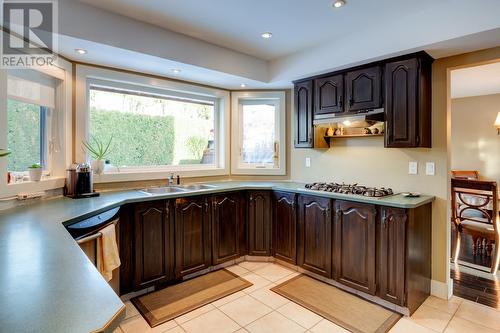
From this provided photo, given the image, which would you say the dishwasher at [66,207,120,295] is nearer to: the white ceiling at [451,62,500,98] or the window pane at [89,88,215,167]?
the window pane at [89,88,215,167]

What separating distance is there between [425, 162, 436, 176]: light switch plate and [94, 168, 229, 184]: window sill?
2.44 meters

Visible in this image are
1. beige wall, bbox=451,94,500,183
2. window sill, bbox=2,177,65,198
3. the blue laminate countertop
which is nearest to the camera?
the blue laminate countertop

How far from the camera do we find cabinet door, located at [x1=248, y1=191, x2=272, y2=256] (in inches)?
133

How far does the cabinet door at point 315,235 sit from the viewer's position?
111 inches

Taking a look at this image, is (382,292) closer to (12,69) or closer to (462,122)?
(12,69)

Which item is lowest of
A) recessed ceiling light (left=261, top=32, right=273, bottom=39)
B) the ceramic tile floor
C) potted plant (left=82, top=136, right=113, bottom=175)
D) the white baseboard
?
the ceramic tile floor

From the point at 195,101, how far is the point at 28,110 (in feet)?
6.22

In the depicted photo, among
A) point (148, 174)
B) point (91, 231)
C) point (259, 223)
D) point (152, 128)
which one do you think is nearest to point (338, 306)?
point (259, 223)

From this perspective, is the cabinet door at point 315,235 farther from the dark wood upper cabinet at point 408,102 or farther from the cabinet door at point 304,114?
the dark wood upper cabinet at point 408,102

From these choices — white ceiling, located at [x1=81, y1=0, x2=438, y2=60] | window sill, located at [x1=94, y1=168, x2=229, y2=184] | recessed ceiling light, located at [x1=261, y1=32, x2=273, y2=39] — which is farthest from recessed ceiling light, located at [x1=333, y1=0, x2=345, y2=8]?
window sill, located at [x1=94, y1=168, x2=229, y2=184]

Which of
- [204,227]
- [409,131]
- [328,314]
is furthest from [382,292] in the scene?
[204,227]

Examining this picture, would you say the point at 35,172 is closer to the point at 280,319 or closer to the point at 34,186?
the point at 34,186

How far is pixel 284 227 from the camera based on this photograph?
326 cm

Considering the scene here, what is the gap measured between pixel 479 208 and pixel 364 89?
1872 mm
